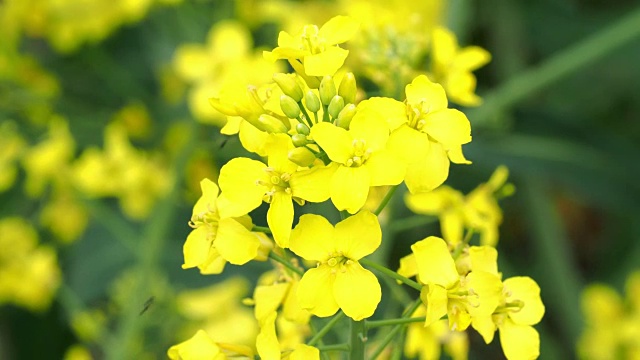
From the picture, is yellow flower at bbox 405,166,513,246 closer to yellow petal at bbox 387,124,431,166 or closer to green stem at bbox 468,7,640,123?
yellow petal at bbox 387,124,431,166

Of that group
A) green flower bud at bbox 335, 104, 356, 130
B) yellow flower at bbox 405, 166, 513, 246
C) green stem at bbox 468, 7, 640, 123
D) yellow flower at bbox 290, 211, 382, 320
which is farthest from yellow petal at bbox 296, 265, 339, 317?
green stem at bbox 468, 7, 640, 123

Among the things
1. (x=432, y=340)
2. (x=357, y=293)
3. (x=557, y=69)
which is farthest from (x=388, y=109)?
(x=557, y=69)

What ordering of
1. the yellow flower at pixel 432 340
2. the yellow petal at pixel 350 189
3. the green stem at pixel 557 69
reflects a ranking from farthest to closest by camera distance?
1. the green stem at pixel 557 69
2. the yellow flower at pixel 432 340
3. the yellow petal at pixel 350 189

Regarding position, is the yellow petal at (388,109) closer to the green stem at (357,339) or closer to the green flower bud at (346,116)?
the green flower bud at (346,116)

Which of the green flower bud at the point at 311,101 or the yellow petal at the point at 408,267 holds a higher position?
the green flower bud at the point at 311,101

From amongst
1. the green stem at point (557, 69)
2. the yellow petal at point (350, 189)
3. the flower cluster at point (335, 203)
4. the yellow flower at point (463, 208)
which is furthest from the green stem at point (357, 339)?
the green stem at point (557, 69)

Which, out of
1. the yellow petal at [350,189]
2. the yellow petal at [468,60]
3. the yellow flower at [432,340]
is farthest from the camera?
the yellow petal at [468,60]
